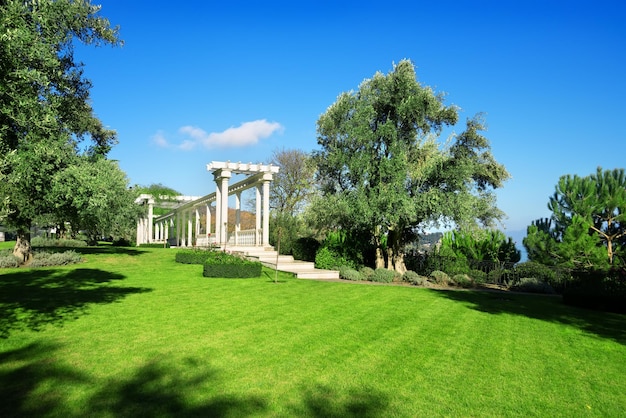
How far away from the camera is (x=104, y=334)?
283 inches

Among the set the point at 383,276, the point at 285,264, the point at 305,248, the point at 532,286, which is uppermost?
the point at 305,248

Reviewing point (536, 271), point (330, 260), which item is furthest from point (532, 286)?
point (330, 260)

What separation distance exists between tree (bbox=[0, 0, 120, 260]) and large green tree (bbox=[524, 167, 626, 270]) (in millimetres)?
17725

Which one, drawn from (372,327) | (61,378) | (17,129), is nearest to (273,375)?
(61,378)

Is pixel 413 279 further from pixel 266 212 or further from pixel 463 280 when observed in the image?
pixel 266 212

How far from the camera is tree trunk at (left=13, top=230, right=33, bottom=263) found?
1627cm

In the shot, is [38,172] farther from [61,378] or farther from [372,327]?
[372,327]

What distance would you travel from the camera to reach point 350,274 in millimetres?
17734

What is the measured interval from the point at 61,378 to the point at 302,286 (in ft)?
31.9

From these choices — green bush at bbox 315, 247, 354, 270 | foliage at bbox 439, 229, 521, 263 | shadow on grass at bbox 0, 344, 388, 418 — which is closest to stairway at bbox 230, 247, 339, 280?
green bush at bbox 315, 247, 354, 270

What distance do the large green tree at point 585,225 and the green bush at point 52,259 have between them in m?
19.9

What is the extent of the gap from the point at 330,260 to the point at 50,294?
11.6 meters

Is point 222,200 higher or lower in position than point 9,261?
higher

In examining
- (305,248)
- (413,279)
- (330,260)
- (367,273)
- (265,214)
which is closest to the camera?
(413,279)
